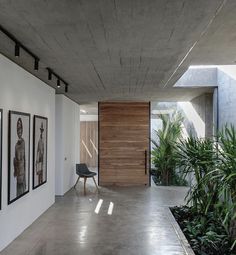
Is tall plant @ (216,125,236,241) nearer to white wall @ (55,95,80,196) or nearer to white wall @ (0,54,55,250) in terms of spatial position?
white wall @ (0,54,55,250)

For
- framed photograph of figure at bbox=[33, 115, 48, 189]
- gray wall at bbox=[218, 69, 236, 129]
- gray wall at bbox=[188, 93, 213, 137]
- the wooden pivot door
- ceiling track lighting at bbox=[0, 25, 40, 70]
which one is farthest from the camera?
the wooden pivot door

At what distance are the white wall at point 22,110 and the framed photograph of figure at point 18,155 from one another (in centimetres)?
10

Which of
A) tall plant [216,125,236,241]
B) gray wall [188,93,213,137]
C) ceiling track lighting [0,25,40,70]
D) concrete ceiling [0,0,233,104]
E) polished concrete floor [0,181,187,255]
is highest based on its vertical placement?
concrete ceiling [0,0,233,104]

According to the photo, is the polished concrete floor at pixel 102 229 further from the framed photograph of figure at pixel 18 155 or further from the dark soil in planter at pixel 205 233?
the framed photograph of figure at pixel 18 155

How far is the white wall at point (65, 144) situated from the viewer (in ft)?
25.6

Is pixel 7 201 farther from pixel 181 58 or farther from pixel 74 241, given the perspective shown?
pixel 181 58

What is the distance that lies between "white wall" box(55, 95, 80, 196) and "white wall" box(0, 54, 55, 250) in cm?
110

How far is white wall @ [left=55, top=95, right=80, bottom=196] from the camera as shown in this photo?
7.80m

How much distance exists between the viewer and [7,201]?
162 inches

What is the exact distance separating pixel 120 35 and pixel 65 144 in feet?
17.4

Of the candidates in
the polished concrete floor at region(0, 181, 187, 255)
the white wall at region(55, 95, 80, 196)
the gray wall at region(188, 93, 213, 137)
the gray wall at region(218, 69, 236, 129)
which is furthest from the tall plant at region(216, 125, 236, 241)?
the white wall at region(55, 95, 80, 196)

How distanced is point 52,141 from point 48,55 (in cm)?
302

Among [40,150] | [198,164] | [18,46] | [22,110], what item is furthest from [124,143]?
[18,46]

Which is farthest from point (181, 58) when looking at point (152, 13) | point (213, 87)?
point (213, 87)
